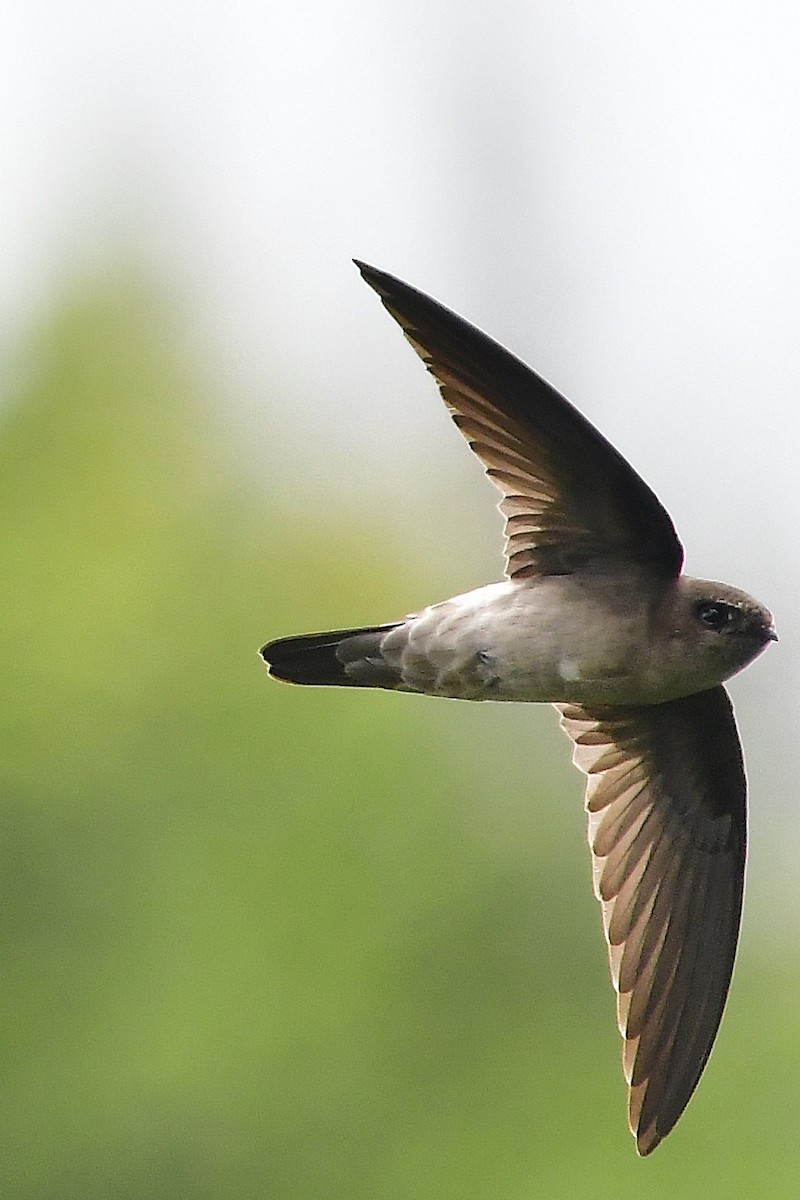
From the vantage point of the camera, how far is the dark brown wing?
4000 mm

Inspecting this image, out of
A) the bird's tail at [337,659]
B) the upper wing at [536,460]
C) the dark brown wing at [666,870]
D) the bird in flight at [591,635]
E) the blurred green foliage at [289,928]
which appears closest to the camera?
the upper wing at [536,460]

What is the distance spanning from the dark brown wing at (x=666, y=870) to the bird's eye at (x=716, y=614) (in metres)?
0.50

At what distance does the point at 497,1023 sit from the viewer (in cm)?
1110

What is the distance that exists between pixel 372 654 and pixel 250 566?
352 inches

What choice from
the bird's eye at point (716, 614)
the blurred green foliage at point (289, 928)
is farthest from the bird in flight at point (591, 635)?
the blurred green foliage at point (289, 928)

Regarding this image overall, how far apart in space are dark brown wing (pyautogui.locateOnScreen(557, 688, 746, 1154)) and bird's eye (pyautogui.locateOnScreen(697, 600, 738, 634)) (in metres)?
0.50

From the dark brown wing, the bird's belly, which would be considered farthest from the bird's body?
the dark brown wing

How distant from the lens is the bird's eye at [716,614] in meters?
3.50

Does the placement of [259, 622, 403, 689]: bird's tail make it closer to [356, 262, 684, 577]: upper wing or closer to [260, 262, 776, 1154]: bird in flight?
[260, 262, 776, 1154]: bird in flight

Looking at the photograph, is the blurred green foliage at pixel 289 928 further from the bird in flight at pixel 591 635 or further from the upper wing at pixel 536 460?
the upper wing at pixel 536 460

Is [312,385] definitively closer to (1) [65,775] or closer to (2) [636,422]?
(2) [636,422]

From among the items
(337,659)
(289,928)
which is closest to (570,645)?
(337,659)

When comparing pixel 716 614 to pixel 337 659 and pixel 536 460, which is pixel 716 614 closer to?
pixel 536 460

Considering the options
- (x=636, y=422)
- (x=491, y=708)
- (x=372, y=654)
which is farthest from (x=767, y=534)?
(x=372, y=654)
